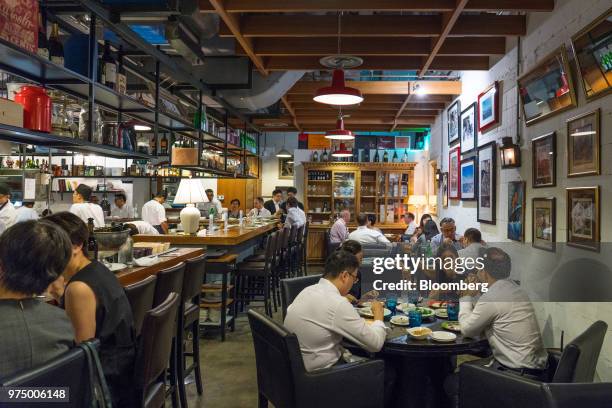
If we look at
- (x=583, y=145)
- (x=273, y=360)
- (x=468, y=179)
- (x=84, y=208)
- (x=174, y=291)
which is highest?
(x=583, y=145)

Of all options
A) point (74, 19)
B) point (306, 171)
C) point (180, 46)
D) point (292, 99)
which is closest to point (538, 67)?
point (180, 46)

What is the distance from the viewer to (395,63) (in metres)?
6.01

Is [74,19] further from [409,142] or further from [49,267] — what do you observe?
[409,142]

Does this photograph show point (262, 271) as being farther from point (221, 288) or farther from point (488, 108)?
point (488, 108)

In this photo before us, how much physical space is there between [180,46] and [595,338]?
12.8 feet

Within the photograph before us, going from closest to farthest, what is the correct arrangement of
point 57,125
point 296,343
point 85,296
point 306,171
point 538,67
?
point 85,296
point 296,343
point 57,125
point 538,67
point 306,171

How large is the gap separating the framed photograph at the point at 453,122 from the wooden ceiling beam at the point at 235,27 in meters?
3.23

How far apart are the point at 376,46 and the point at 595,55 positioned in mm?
2541

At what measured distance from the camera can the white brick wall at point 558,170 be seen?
314 centimetres

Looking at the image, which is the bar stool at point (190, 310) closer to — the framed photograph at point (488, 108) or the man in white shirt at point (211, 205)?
the framed photograph at point (488, 108)

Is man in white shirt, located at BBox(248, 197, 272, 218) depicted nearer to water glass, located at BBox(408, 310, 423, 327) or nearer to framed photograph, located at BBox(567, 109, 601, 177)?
framed photograph, located at BBox(567, 109, 601, 177)

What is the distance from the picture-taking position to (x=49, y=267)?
1.66 m

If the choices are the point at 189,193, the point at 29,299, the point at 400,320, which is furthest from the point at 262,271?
the point at 29,299

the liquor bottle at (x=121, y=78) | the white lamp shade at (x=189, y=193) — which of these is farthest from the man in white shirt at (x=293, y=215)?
the liquor bottle at (x=121, y=78)
